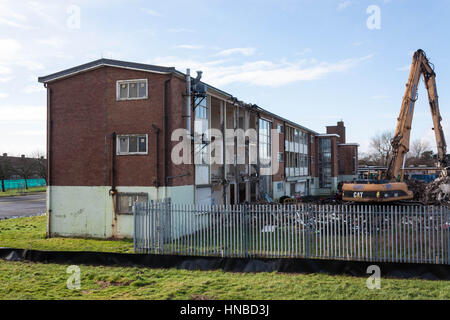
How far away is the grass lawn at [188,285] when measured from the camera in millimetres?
8875

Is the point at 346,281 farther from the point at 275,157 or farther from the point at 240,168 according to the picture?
the point at 275,157

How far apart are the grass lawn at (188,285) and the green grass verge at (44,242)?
10.1ft

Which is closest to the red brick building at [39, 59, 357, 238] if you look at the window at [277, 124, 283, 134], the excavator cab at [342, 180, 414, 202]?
the excavator cab at [342, 180, 414, 202]

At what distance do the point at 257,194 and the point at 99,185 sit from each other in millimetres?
14696

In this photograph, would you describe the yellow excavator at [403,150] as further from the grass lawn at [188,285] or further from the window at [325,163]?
the window at [325,163]

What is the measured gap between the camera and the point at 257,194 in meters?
29.8

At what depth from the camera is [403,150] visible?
2261cm

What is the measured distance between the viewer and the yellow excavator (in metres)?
19.8

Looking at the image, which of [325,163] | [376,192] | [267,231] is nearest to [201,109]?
[267,231]

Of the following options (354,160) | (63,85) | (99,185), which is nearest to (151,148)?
(99,185)

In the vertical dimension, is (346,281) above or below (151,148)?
below
